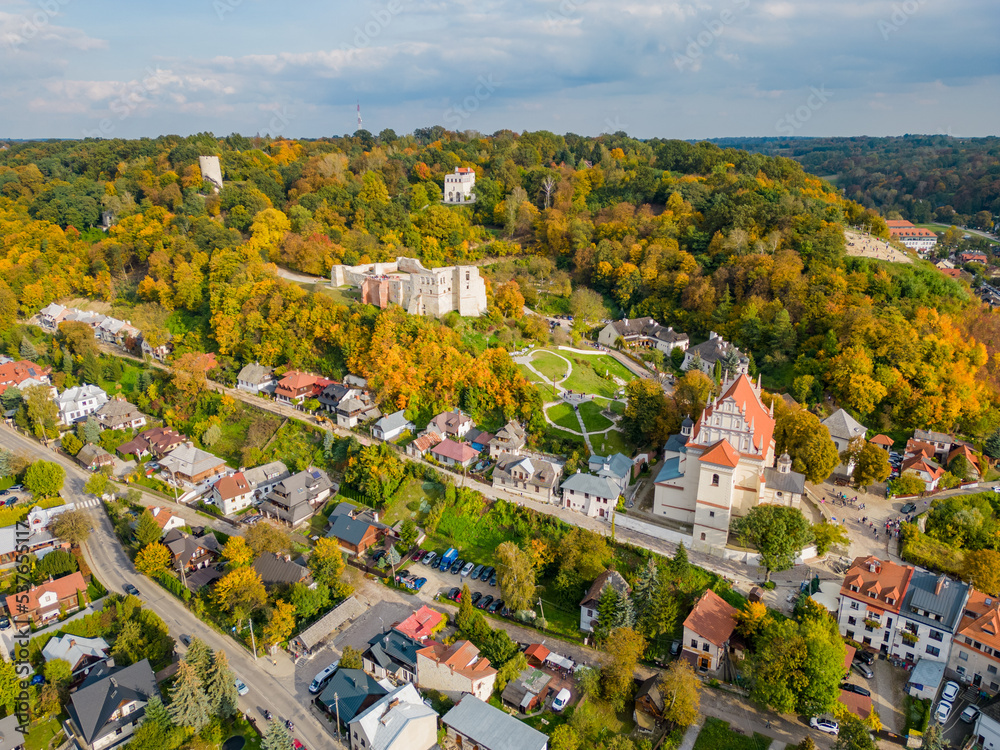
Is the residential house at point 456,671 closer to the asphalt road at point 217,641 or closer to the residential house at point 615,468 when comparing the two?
the asphalt road at point 217,641

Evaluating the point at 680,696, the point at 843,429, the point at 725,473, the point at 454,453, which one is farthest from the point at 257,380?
the point at 843,429

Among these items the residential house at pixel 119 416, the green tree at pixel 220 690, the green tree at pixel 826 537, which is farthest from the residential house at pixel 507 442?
the residential house at pixel 119 416

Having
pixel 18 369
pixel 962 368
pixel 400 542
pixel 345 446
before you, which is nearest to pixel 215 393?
pixel 345 446

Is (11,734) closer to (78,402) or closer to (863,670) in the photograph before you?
(78,402)

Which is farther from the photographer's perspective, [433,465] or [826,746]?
[433,465]

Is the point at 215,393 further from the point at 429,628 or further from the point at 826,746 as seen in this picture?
the point at 826,746
